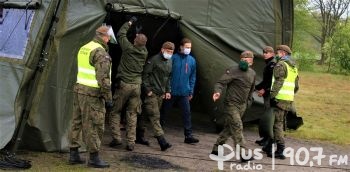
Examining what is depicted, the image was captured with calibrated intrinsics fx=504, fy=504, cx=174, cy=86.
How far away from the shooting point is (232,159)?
7520mm

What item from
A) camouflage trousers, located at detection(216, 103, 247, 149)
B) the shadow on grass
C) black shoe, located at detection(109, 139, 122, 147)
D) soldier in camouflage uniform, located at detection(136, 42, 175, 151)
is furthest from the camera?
soldier in camouflage uniform, located at detection(136, 42, 175, 151)

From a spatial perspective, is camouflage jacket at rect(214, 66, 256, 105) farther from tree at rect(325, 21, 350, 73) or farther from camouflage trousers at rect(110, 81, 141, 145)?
tree at rect(325, 21, 350, 73)

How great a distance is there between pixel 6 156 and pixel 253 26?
5.23m

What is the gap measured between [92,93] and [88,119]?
0.35m

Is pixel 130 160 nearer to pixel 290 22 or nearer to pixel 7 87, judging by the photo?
pixel 7 87

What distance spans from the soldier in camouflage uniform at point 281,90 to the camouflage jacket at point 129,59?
2.08 m

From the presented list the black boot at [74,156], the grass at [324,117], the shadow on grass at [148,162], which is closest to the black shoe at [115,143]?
the shadow on grass at [148,162]

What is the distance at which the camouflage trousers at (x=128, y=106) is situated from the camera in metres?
7.66

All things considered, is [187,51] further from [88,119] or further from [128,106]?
[88,119]

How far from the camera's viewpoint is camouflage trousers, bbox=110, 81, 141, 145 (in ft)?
25.1

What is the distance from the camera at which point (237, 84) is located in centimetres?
727

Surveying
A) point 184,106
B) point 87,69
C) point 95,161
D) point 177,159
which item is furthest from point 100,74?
point 184,106

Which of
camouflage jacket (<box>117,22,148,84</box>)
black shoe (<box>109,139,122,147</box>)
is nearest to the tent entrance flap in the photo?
camouflage jacket (<box>117,22,148,84</box>)

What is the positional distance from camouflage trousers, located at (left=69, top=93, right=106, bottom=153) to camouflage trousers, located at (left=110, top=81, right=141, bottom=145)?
1185 millimetres
